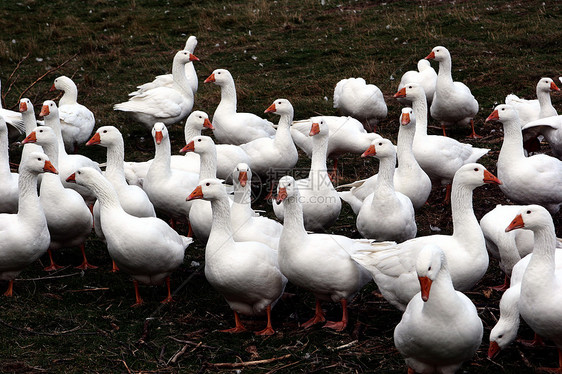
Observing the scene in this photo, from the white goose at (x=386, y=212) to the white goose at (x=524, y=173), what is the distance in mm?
1216

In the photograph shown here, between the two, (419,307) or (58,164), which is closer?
(419,307)

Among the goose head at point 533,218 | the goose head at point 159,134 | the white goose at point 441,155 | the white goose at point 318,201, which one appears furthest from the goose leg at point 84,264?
the goose head at point 533,218

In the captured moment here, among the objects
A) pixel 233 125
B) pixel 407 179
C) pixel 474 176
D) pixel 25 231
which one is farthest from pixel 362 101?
pixel 25 231

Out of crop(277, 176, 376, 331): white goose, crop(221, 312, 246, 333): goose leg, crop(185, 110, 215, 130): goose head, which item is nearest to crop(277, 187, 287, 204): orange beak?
crop(277, 176, 376, 331): white goose

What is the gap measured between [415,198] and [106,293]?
3388 millimetres

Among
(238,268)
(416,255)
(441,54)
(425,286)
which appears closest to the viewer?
(425,286)

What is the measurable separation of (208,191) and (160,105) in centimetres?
476

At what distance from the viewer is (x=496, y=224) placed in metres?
6.45

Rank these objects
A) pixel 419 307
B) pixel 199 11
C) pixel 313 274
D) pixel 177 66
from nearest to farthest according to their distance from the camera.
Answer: pixel 419 307
pixel 313 274
pixel 177 66
pixel 199 11

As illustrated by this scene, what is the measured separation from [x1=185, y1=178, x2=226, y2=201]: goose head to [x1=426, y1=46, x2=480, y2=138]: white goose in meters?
5.04

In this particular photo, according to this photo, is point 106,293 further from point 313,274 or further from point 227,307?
point 313,274

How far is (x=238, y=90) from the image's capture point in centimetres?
1247

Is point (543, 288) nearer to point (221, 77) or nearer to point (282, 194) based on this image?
point (282, 194)

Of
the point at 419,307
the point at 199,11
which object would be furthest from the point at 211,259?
the point at 199,11
